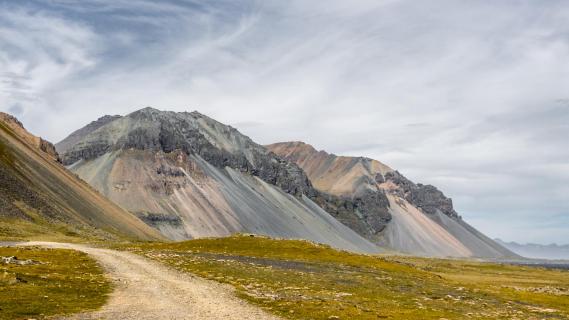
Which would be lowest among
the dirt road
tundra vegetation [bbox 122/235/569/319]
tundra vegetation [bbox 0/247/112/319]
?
tundra vegetation [bbox 0/247/112/319]

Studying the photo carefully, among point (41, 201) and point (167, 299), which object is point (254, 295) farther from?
point (41, 201)

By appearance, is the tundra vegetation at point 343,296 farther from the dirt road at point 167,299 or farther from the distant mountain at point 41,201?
the distant mountain at point 41,201

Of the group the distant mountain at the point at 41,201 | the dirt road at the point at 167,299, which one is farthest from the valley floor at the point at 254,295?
the distant mountain at the point at 41,201

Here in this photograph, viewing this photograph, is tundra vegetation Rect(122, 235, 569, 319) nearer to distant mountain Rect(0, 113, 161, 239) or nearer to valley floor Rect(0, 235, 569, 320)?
valley floor Rect(0, 235, 569, 320)

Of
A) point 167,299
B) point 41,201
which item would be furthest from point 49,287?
point 41,201

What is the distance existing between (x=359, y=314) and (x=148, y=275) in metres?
22.7

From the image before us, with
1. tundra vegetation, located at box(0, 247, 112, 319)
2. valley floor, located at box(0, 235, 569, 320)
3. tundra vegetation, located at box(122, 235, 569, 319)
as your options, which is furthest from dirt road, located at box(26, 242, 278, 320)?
tundra vegetation, located at box(122, 235, 569, 319)

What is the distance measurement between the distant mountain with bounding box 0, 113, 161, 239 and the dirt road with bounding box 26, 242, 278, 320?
69.0 m

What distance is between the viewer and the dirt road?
1214 inches

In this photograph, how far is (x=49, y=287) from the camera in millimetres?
38125

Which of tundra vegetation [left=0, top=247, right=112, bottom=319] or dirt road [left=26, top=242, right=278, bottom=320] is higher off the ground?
dirt road [left=26, top=242, right=278, bottom=320]

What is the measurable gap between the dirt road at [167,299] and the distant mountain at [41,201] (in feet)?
226

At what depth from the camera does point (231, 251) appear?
93062 mm

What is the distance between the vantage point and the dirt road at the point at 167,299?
30.8 meters
